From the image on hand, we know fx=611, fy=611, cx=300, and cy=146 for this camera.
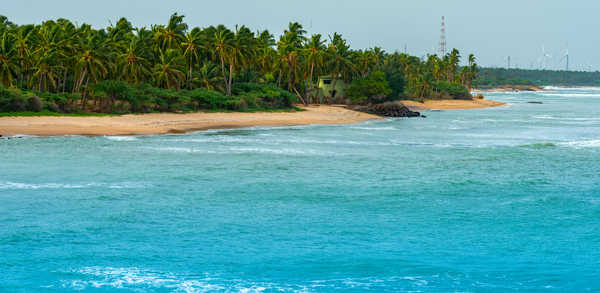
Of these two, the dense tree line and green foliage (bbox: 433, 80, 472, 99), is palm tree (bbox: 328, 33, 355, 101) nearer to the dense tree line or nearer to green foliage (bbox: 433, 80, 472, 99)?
the dense tree line

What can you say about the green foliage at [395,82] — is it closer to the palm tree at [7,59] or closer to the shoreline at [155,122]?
the shoreline at [155,122]

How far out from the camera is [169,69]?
7400 cm

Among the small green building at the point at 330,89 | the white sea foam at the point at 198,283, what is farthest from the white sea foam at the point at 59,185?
the small green building at the point at 330,89

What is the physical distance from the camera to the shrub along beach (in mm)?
63594

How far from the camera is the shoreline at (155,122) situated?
49934 mm

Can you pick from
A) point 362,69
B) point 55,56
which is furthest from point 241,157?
point 362,69

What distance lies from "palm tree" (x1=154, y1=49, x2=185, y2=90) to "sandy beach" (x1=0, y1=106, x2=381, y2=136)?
27.5ft

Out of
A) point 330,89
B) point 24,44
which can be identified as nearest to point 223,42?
point 24,44

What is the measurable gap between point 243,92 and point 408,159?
153ft

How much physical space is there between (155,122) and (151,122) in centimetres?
38

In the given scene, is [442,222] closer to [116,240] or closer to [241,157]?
[116,240]

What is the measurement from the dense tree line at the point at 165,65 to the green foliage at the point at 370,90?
1.28 m

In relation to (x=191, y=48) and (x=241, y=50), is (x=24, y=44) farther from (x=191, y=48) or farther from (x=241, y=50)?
(x=241, y=50)

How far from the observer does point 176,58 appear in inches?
2960
